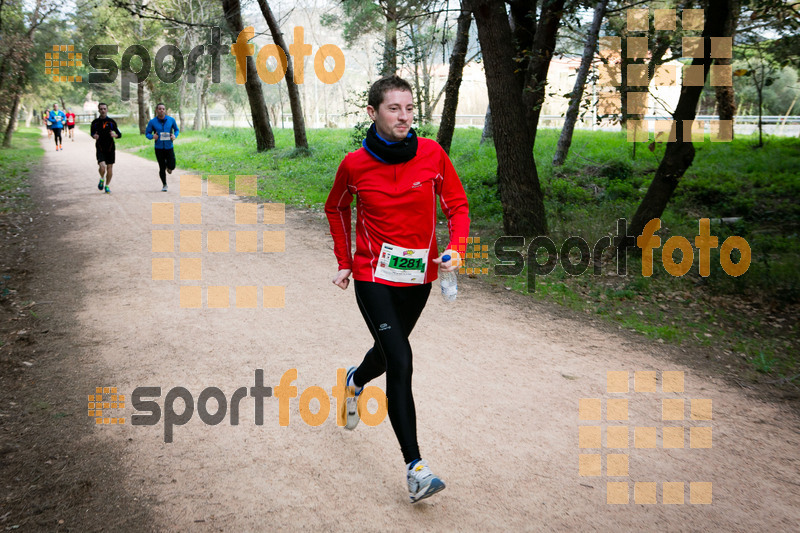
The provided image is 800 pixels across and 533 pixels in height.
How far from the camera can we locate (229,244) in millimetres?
10094

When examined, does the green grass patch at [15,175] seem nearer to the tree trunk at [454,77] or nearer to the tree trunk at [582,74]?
the tree trunk at [454,77]

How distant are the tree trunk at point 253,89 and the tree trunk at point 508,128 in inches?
A: 584

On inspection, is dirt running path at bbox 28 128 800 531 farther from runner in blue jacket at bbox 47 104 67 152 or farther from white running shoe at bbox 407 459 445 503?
runner in blue jacket at bbox 47 104 67 152

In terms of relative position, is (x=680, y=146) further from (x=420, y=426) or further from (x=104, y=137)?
(x=104, y=137)

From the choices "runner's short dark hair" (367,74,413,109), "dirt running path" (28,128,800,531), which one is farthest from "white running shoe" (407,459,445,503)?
"runner's short dark hair" (367,74,413,109)

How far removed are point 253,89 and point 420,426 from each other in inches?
839

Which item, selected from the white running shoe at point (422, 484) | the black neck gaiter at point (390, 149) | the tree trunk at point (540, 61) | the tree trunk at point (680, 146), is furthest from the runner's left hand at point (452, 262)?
the tree trunk at point (540, 61)

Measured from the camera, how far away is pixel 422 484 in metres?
3.37

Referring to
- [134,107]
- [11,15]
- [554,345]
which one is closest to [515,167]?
[554,345]

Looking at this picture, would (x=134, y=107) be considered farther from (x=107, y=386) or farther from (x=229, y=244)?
(x=107, y=386)

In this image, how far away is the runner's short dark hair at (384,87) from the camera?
3.43m

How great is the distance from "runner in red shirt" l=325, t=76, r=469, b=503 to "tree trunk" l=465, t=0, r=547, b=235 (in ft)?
21.5

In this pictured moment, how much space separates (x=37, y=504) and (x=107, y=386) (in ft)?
5.33

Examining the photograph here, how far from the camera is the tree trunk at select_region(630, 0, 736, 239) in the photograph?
8312mm
